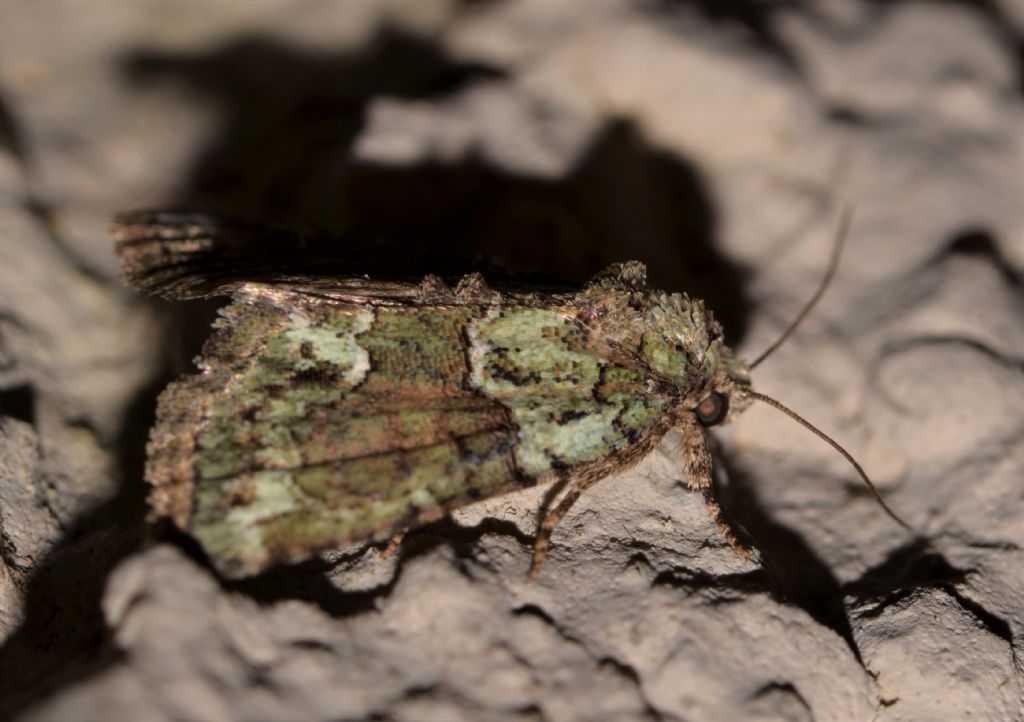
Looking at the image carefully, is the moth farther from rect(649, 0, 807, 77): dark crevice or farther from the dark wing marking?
rect(649, 0, 807, 77): dark crevice

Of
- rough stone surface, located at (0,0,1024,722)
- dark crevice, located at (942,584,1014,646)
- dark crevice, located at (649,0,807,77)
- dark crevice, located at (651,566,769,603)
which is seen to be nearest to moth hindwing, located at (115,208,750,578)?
rough stone surface, located at (0,0,1024,722)

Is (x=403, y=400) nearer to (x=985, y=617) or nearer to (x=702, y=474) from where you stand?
(x=702, y=474)

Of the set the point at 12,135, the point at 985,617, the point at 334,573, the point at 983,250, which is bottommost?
the point at 985,617

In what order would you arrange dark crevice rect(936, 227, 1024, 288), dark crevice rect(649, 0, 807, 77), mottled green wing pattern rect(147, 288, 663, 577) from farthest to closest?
1. dark crevice rect(649, 0, 807, 77)
2. dark crevice rect(936, 227, 1024, 288)
3. mottled green wing pattern rect(147, 288, 663, 577)

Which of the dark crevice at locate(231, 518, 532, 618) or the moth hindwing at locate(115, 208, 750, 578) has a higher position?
the moth hindwing at locate(115, 208, 750, 578)

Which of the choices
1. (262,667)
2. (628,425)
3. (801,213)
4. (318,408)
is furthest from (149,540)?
(801,213)

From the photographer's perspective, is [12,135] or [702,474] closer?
[702,474]

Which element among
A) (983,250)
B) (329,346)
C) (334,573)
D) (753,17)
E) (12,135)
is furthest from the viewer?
(753,17)

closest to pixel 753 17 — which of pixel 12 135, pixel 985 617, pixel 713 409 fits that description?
pixel 713 409
